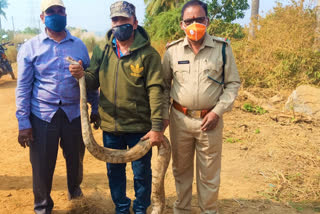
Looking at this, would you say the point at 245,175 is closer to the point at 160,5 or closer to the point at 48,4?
the point at 48,4

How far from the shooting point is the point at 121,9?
266 cm

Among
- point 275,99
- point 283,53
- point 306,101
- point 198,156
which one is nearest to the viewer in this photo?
point 198,156

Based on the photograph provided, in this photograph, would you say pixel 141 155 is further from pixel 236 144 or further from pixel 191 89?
pixel 236 144

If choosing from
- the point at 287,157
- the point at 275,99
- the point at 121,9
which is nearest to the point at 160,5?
the point at 275,99

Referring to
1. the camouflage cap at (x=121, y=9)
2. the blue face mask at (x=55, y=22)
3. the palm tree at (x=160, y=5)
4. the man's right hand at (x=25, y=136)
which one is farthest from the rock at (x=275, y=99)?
the palm tree at (x=160, y=5)

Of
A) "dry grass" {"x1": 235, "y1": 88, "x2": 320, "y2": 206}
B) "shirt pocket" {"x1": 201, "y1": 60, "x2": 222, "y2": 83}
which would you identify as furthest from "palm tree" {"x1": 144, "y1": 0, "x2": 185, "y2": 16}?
"shirt pocket" {"x1": 201, "y1": 60, "x2": 222, "y2": 83}

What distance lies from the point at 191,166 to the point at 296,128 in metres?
4.12

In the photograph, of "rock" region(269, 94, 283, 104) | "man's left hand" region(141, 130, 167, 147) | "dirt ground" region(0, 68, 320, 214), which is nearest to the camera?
"man's left hand" region(141, 130, 167, 147)

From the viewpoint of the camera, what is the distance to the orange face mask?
2703 mm

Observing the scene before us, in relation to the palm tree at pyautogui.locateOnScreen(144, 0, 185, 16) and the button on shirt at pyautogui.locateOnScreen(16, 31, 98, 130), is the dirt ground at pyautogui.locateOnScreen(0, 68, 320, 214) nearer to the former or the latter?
the button on shirt at pyautogui.locateOnScreen(16, 31, 98, 130)

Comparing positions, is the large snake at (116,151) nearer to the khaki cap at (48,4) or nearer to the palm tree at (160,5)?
the khaki cap at (48,4)

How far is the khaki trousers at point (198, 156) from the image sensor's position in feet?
9.57

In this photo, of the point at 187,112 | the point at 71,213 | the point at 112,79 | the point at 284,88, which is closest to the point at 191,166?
the point at 187,112

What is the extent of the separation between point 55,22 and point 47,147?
127 centimetres
